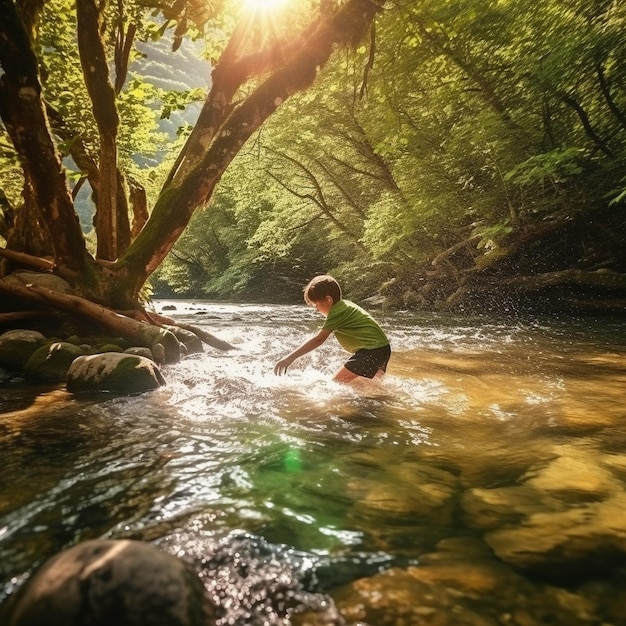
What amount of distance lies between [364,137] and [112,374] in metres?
18.1

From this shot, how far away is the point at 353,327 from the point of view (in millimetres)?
5254

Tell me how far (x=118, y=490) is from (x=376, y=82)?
15716 mm

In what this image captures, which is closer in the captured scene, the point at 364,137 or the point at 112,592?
the point at 112,592

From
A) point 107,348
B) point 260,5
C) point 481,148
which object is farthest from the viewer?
point 481,148

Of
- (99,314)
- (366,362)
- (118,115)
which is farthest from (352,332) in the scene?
(118,115)

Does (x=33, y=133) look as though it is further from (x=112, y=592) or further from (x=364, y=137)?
(x=364, y=137)

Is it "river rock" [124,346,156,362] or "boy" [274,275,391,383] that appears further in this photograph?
"river rock" [124,346,156,362]

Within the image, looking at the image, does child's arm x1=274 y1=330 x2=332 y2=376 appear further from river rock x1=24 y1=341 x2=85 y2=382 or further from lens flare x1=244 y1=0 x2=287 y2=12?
lens flare x1=244 y1=0 x2=287 y2=12

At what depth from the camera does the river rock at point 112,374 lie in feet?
16.0

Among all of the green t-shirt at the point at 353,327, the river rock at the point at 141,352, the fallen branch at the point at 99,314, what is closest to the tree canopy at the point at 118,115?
the fallen branch at the point at 99,314

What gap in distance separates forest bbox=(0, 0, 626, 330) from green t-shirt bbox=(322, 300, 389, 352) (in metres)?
3.95

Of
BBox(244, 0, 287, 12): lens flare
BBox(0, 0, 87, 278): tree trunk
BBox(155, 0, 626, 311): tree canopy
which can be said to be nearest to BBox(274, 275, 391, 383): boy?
BBox(0, 0, 87, 278): tree trunk

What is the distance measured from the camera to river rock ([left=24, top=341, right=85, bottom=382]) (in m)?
5.50

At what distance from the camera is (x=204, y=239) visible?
4006cm
